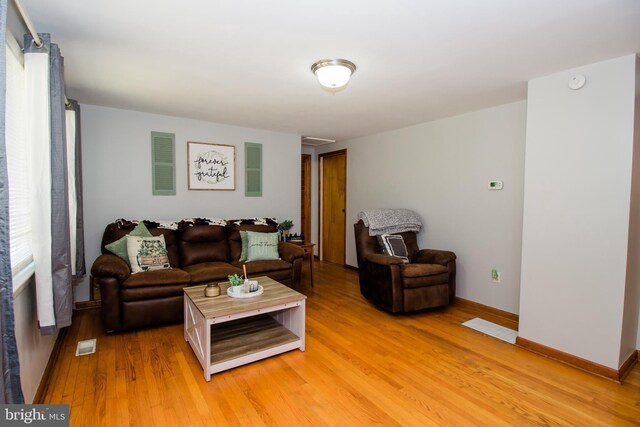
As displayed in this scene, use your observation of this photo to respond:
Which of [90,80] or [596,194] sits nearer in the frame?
[596,194]

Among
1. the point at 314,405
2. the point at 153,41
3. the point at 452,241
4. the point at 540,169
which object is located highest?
the point at 153,41

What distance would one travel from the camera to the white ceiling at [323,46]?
5.51ft

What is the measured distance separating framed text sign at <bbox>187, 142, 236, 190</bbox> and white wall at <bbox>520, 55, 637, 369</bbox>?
3.43 metres

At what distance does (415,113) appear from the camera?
147 inches

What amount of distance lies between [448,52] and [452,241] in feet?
7.88

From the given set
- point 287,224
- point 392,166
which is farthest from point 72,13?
point 392,166

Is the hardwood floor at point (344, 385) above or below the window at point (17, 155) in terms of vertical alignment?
below

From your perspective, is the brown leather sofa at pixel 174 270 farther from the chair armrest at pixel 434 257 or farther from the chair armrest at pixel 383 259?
the chair armrest at pixel 434 257

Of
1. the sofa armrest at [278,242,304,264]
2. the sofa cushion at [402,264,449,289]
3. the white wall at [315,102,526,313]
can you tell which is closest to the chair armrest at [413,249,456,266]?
the sofa cushion at [402,264,449,289]

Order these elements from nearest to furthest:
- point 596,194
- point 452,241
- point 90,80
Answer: point 596,194 → point 90,80 → point 452,241

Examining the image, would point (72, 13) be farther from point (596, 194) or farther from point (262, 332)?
point (596, 194)

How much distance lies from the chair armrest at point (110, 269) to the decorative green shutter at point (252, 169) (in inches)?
77.7

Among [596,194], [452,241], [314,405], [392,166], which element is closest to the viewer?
[314,405]

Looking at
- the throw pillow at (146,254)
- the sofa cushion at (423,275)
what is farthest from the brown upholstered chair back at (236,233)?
the sofa cushion at (423,275)
